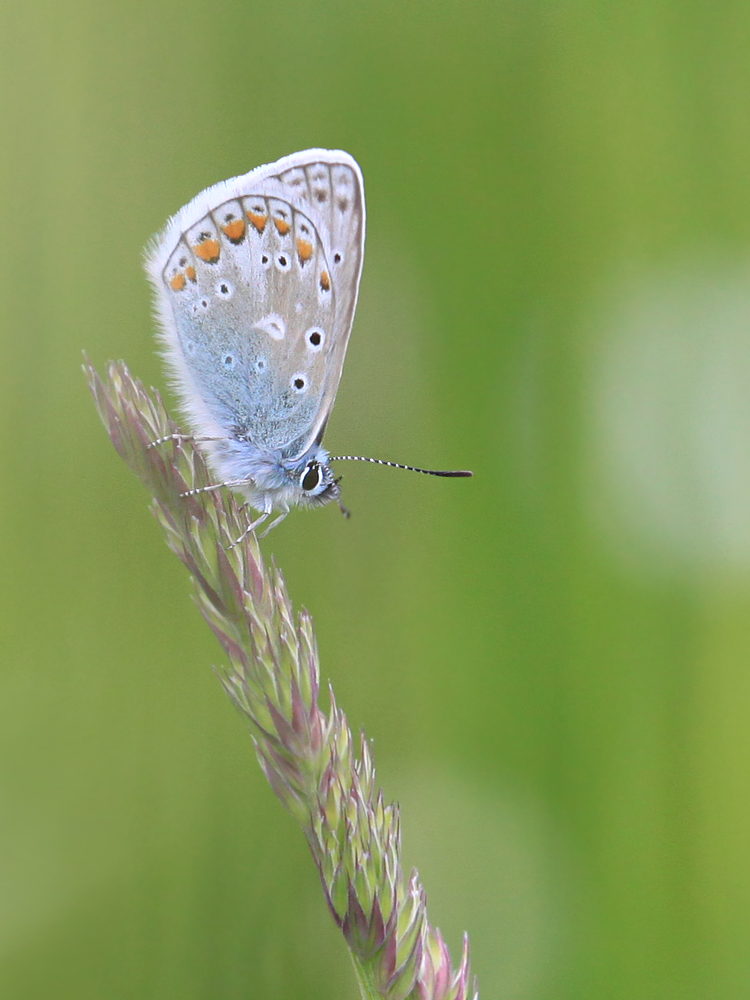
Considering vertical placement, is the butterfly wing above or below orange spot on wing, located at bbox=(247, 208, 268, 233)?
below

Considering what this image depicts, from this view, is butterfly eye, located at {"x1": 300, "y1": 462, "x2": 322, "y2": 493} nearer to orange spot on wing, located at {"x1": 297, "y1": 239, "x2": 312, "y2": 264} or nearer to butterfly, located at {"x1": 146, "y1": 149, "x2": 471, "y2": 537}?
butterfly, located at {"x1": 146, "y1": 149, "x2": 471, "y2": 537}

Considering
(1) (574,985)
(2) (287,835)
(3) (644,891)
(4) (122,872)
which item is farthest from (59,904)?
(3) (644,891)

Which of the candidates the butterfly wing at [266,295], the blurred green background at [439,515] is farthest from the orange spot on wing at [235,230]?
the blurred green background at [439,515]

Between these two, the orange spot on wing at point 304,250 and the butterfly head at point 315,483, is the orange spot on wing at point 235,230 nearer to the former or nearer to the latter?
the orange spot on wing at point 304,250

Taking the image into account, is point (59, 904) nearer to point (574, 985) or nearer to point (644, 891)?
point (574, 985)

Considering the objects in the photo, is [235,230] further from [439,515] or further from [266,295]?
[439,515]

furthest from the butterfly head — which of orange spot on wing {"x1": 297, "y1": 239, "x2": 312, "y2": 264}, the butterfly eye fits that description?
orange spot on wing {"x1": 297, "y1": 239, "x2": 312, "y2": 264}
